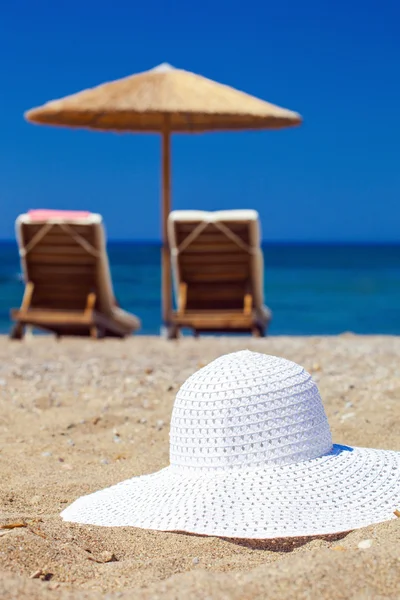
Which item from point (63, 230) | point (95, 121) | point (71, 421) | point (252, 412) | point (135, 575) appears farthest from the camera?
point (95, 121)

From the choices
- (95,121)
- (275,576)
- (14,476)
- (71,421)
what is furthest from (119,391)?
(95,121)

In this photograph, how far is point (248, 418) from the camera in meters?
2.43

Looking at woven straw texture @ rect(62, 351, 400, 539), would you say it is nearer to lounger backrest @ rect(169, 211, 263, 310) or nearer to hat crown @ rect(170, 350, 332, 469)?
hat crown @ rect(170, 350, 332, 469)

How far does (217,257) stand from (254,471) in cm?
564

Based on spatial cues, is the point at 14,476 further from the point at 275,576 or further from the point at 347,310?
the point at 347,310

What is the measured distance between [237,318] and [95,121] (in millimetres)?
3189

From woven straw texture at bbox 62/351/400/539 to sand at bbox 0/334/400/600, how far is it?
77 mm

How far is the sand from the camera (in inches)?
70.9

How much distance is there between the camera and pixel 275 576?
70.4 inches

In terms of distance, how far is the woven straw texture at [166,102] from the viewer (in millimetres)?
7918

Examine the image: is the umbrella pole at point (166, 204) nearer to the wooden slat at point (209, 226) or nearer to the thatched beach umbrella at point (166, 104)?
the thatched beach umbrella at point (166, 104)

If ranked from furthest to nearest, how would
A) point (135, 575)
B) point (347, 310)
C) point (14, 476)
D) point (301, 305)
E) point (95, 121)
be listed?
point (301, 305) < point (347, 310) < point (95, 121) < point (14, 476) < point (135, 575)

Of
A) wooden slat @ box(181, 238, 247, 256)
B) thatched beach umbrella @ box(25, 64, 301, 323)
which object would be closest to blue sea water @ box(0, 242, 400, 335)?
thatched beach umbrella @ box(25, 64, 301, 323)

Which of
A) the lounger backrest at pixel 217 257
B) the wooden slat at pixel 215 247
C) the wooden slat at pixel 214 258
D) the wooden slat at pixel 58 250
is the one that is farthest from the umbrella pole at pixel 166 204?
the wooden slat at pixel 58 250
